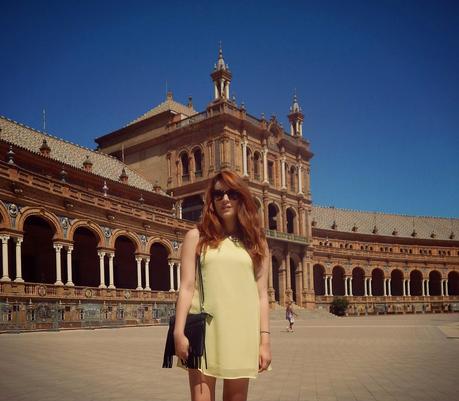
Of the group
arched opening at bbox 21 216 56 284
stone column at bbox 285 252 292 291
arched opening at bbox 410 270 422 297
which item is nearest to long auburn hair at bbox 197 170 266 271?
arched opening at bbox 21 216 56 284

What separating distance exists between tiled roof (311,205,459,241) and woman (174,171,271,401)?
225 feet

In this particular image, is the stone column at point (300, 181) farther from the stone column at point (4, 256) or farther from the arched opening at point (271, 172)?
the stone column at point (4, 256)

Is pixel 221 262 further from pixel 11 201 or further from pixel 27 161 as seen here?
pixel 27 161

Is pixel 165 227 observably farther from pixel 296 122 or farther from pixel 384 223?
pixel 384 223

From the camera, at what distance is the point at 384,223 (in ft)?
265

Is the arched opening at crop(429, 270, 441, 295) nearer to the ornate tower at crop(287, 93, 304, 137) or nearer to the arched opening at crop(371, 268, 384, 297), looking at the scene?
the arched opening at crop(371, 268, 384, 297)

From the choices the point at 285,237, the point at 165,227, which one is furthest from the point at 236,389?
the point at 285,237

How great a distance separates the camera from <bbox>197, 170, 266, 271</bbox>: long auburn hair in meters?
3.89

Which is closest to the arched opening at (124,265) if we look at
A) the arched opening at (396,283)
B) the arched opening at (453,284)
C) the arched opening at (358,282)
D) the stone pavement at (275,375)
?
the stone pavement at (275,375)

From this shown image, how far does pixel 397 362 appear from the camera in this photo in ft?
37.0

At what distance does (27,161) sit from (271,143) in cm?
2559

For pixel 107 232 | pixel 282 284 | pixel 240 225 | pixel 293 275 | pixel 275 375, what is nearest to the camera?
pixel 240 225

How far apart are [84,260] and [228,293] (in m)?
33.5

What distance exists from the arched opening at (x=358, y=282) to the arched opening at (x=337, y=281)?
3.04m
